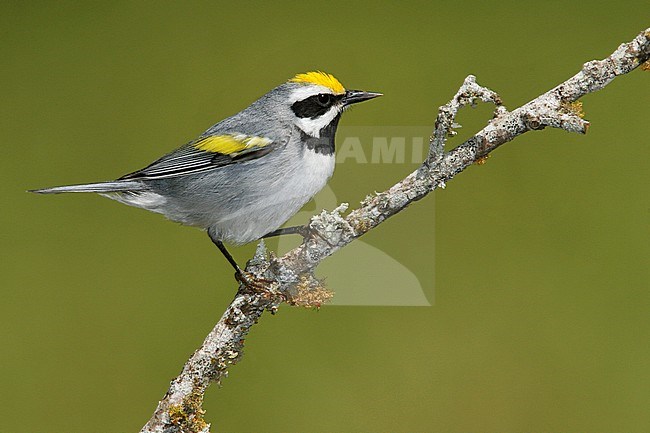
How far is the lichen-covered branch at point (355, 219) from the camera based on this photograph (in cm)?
97

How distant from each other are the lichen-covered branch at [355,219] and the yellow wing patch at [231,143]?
20cm

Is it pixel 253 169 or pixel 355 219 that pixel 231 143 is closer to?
pixel 253 169

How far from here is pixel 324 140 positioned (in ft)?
3.97

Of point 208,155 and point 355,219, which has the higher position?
point 208,155

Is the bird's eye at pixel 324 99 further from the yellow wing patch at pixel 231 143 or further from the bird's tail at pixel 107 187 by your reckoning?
the bird's tail at pixel 107 187

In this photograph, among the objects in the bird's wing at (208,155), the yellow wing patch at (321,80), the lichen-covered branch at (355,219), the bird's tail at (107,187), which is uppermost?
the yellow wing patch at (321,80)

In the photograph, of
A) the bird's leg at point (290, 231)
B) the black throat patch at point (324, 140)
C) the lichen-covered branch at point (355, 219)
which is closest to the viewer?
the lichen-covered branch at point (355, 219)

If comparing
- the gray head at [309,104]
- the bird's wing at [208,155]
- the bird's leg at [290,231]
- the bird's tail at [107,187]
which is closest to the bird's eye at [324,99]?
the gray head at [309,104]

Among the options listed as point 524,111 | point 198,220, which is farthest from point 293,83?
point 524,111

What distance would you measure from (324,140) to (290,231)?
0.17m

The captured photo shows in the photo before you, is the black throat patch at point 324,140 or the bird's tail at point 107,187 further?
the black throat patch at point 324,140

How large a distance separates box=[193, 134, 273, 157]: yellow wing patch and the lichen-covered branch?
201mm
